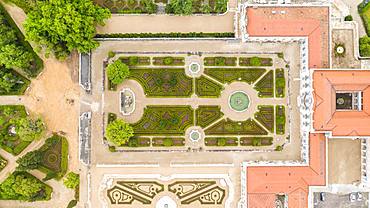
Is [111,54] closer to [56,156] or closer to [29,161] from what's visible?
[56,156]

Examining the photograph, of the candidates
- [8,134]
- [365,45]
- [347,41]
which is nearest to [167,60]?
[8,134]

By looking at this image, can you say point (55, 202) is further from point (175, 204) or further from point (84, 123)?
point (175, 204)

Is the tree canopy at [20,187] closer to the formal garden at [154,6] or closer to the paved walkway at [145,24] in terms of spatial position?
the paved walkway at [145,24]

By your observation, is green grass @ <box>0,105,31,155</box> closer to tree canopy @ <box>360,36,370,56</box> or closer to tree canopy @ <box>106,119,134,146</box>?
tree canopy @ <box>106,119,134,146</box>

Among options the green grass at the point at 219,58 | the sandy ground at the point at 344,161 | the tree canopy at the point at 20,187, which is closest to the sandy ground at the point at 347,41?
the sandy ground at the point at 344,161

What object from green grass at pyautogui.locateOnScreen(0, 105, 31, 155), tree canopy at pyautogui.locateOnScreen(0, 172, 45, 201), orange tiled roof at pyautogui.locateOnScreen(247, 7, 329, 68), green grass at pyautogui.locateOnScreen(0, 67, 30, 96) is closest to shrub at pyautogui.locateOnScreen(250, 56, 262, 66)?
orange tiled roof at pyautogui.locateOnScreen(247, 7, 329, 68)
